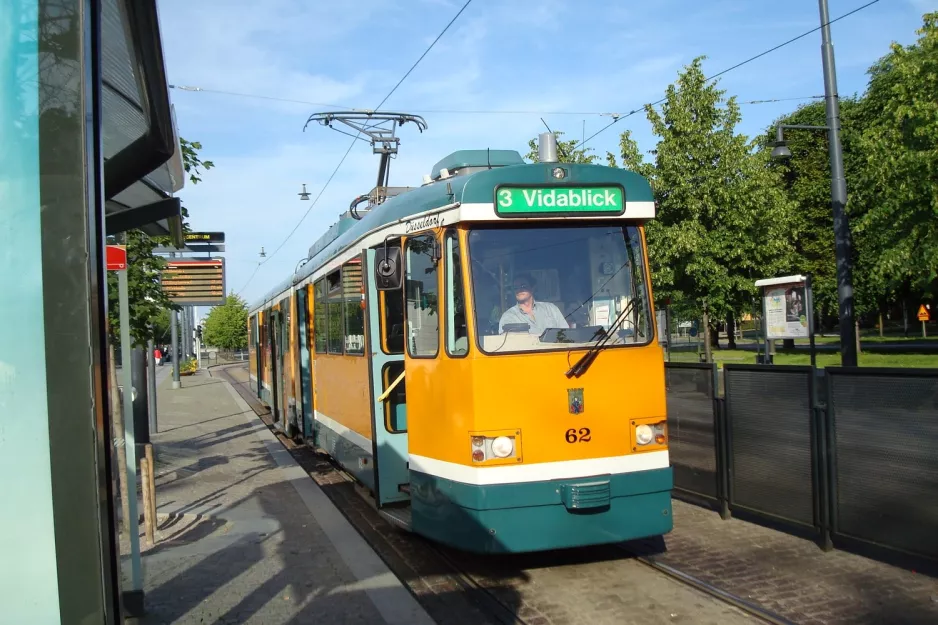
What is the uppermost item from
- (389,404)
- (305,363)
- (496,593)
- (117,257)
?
(117,257)

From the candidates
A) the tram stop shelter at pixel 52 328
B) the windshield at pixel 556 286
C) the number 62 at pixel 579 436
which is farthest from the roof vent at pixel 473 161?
the tram stop shelter at pixel 52 328

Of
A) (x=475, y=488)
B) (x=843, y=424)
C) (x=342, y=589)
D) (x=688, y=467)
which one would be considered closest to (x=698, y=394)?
(x=688, y=467)

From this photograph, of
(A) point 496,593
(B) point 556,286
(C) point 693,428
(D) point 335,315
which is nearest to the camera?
(A) point 496,593

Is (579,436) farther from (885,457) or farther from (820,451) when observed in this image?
(885,457)

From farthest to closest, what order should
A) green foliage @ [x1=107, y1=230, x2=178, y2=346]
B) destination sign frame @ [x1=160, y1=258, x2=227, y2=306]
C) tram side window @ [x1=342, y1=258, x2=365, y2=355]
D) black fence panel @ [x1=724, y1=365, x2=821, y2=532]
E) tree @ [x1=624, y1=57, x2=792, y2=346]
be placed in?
tree @ [x1=624, y1=57, x2=792, y2=346] < destination sign frame @ [x1=160, y1=258, x2=227, y2=306] < green foliage @ [x1=107, y1=230, x2=178, y2=346] < tram side window @ [x1=342, y1=258, x2=365, y2=355] < black fence panel @ [x1=724, y1=365, x2=821, y2=532]

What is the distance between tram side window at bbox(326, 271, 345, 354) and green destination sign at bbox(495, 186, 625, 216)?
352 centimetres

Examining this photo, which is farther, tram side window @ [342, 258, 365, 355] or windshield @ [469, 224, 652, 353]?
tram side window @ [342, 258, 365, 355]

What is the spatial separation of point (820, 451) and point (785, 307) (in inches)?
331

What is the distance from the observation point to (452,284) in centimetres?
626

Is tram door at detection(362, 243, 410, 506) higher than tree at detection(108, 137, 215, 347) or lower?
lower

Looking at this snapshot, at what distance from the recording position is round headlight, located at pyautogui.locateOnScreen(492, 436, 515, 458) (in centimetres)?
587

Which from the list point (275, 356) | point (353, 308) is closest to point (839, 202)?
point (353, 308)

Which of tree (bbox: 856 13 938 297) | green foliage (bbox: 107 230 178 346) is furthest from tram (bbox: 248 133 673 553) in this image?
tree (bbox: 856 13 938 297)

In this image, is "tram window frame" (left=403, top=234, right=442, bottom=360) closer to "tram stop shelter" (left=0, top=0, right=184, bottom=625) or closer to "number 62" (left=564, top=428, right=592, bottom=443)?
"number 62" (left=564, top=428, right=592, bottom=443)
